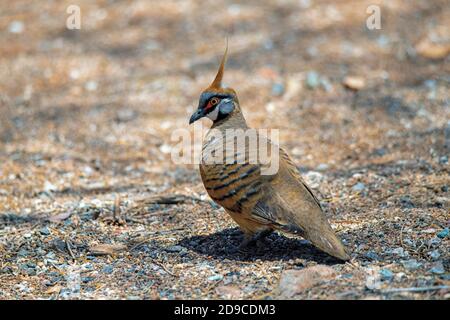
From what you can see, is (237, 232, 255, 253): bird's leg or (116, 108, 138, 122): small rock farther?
(116, 108, 138, 122): small rock

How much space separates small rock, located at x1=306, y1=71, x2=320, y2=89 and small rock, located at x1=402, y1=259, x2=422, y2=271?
4.33 meters

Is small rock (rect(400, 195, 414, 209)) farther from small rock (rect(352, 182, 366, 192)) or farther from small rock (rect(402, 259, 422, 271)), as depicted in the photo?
small rock (rect(402, 259, 422, 271))

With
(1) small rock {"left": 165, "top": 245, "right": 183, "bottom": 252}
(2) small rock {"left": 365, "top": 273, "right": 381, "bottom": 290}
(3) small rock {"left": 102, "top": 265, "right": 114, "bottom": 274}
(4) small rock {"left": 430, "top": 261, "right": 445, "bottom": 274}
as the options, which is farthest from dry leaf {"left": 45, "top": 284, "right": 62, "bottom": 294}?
(4) small rock {"left": 430, "top": 261, "right": 445, "bottom": 274}

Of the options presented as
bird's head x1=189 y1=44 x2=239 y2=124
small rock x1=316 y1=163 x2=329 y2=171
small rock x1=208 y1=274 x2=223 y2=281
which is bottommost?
small rock x1=208 y1=274 x2=223 y2=281

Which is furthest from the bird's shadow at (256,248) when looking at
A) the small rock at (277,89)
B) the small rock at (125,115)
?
the small rock at (277,89)

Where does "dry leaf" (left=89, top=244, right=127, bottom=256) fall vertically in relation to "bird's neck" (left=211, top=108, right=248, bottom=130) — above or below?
below

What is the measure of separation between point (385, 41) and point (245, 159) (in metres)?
5.47

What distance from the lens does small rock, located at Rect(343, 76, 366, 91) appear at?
816 centimetres

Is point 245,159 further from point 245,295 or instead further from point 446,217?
point 446,217

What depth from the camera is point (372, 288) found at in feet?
12.5

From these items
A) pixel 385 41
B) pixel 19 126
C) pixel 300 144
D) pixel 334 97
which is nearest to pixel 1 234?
pixel 19 126

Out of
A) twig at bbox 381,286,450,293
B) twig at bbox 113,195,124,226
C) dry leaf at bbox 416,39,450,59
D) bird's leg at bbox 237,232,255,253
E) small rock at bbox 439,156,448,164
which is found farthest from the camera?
dry leaf at bbox 416,39,450,59

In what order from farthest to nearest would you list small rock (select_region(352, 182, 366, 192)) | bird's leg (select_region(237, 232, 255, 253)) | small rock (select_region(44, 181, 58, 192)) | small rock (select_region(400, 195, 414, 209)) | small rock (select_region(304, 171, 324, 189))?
small rock (select_region(44, 181, 58, 192)), small rock (select_region(304, 171, 324, 189)), small rock (select_region(352, 182, 366, 192)), small rock (select_region(400, 195, 414, 209)), bird's leg (select_region(237, 232, 255, 253))

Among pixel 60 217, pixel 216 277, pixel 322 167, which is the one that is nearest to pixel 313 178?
pixel 322 167
